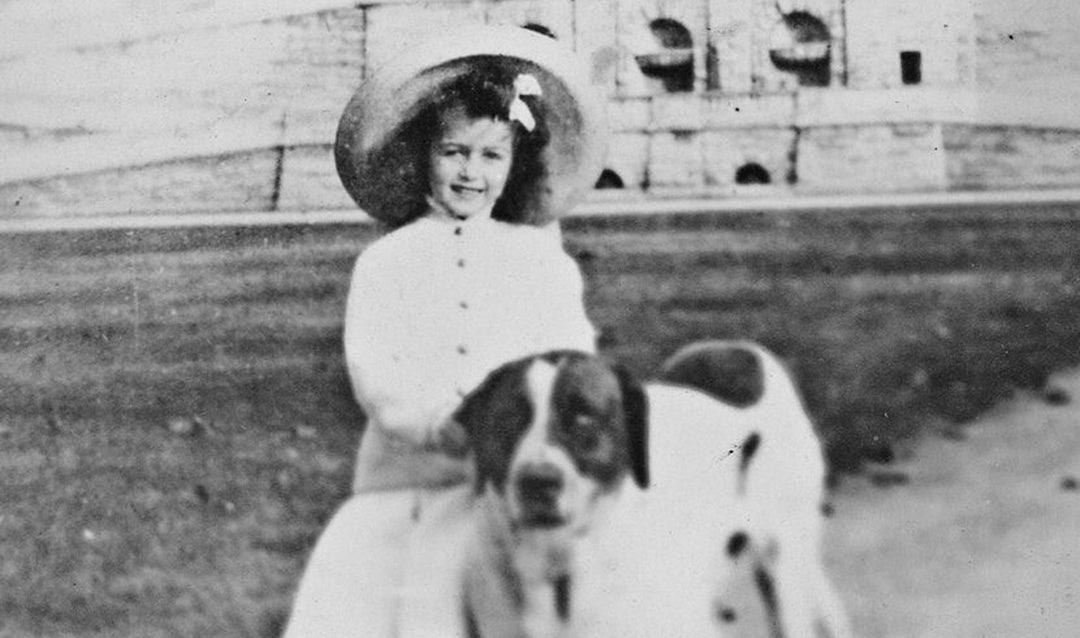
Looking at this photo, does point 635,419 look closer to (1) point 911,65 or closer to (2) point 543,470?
(2) point 543,470

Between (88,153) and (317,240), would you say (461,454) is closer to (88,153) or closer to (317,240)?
(317,240)

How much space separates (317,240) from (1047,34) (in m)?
1.67

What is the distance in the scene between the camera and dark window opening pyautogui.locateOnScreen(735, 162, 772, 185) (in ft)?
10.4

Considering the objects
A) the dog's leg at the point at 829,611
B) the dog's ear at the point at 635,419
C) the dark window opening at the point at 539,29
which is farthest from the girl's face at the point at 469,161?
the dog's leg at the point at 829,611

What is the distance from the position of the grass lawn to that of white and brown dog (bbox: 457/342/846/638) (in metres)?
0.31

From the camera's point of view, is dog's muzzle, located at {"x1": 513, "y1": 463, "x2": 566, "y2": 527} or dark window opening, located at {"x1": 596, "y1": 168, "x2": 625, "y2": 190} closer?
dog's muzzle, located at {"x1": 513, "y1": 463, "x2": 566, "y2": 527}

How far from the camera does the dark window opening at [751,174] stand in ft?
10.4

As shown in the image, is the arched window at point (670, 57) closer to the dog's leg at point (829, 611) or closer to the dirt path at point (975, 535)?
the dirt path at point (975, 535)

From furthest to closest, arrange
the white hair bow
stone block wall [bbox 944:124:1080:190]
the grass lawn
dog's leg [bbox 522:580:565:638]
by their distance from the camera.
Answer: stone block wall [bbox 944:124:1080:190] → the grass lawn → the white hair bow → dog's leg [bbox 522:580:565:638]

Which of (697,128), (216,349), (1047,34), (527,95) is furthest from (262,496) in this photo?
(1047,34)

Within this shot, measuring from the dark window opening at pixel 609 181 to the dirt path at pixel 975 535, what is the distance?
82 cm

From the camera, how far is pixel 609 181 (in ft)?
9.29

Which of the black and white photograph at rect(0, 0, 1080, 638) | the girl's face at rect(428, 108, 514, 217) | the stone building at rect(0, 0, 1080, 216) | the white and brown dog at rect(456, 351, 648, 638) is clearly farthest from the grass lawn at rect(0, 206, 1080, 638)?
the white and brown dog at rect(456, 351, 648, 638)

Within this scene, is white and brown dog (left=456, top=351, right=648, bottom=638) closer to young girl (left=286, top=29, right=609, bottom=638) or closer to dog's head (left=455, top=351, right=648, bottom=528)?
dog's head (left=455, top=351, right=648, bottom=528)
